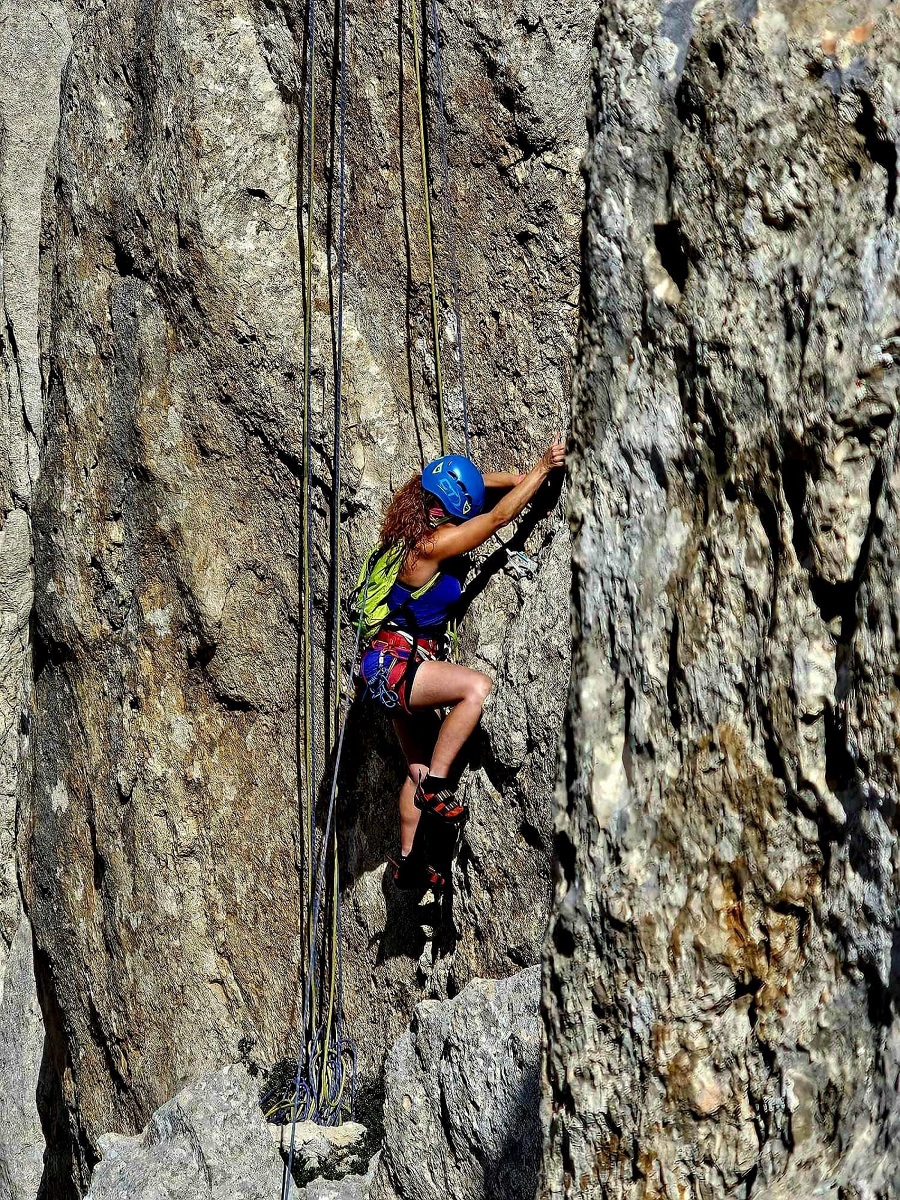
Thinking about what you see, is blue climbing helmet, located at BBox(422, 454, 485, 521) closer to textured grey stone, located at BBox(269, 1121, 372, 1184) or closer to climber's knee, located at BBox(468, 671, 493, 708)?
climber's knee, located at BBox(468, 671, 493, 708)

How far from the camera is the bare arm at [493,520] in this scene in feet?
18.0

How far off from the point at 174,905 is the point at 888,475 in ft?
21.3

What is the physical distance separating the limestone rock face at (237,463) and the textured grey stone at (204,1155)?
973mm

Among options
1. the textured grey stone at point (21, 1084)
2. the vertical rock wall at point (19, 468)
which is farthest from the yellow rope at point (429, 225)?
the textured grey stone at point (21, 1084)

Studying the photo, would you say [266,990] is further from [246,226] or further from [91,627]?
[246,226]

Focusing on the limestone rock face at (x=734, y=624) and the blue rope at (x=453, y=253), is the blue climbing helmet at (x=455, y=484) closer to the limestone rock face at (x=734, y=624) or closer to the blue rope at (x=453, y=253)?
the blue rope at (x=453, y=253)

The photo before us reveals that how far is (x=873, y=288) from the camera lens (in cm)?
221

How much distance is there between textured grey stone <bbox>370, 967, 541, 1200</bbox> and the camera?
15.4 feet

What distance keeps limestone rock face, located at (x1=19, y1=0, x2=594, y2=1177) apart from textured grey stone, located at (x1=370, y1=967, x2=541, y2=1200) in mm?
458

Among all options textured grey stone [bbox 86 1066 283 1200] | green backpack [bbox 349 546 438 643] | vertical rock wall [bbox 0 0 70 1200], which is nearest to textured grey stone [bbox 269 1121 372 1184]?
textured grey stone [bbox 86 1066 283 1200]

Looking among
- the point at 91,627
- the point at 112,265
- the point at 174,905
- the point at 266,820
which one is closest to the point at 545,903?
the point at 266,820

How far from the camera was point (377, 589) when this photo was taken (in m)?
6.13

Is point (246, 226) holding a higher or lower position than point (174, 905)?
higher

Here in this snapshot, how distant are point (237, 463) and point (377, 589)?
1.85 m
